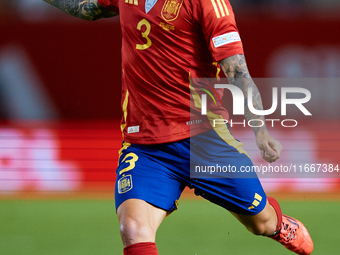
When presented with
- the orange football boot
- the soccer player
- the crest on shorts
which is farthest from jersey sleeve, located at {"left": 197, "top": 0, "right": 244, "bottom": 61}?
the orange football boot

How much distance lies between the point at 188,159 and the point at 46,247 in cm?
171

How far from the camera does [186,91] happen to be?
2.67 meters

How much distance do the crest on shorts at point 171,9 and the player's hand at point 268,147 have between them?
0.76 m

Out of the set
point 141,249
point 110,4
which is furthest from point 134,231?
point 110,4

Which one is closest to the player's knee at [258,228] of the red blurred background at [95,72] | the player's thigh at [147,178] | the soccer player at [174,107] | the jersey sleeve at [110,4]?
the soccer player at [174,107]

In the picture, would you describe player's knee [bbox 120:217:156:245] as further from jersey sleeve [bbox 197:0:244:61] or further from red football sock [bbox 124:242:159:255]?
jersey sleeve [bbox 197:0:244:61]

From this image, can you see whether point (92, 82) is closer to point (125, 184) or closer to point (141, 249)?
point (125, 184)

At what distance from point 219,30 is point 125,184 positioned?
0.92 m

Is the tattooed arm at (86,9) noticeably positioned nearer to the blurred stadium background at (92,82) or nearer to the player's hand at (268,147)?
the player's hand at (268,147)

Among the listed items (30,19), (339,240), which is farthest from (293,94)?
(30,19)

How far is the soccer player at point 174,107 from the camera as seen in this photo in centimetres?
250

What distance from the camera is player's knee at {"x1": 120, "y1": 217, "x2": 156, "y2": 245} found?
2.32 m

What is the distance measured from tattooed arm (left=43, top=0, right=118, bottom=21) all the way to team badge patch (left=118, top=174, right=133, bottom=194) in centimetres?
117

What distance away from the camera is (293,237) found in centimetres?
322
